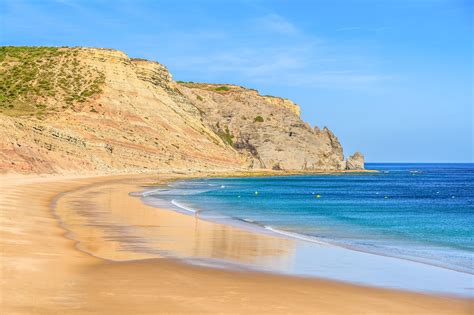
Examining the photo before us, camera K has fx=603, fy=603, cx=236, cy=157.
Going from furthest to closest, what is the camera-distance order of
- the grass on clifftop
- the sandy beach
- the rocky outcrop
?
the rocky outcrop
the grass on clifftop
the sandy beach

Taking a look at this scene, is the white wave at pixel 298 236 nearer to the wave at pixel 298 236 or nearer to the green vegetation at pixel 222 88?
the wave at pixel 298 236

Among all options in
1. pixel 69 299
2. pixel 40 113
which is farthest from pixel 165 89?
pixel 69 299

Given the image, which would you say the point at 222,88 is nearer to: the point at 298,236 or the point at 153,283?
the point at 298,236

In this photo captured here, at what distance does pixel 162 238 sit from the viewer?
20.9m

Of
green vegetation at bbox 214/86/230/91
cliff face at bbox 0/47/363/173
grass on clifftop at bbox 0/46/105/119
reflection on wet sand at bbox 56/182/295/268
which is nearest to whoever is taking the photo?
reflection on wet sand at bbox 56/182/295/268

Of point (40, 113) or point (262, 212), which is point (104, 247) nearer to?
point (262, 212)

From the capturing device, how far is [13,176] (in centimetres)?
5369

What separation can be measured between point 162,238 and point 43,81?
9205 cm

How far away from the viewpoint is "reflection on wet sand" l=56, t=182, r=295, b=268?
55.5 ft

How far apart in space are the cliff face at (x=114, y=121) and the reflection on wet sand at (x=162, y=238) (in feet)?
122

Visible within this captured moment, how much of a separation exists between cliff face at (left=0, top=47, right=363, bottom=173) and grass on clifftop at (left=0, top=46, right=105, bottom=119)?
0.55 feet

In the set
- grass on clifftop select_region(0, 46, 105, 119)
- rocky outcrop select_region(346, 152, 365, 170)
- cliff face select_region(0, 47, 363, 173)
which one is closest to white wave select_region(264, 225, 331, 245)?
cliff face select_region(0, 47, 363, 173)

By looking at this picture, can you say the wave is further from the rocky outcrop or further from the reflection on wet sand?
the rocky outcrop

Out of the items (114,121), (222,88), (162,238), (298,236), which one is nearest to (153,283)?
(162,238)
